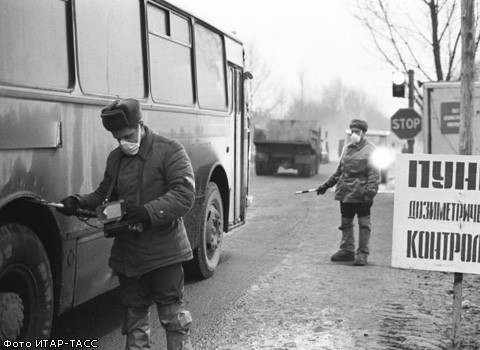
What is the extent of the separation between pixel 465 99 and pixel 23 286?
3.44m

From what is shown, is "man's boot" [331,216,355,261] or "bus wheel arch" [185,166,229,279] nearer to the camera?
"bus wheel arch" [185,166,229,279]

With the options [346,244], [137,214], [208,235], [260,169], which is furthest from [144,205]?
[260,169]

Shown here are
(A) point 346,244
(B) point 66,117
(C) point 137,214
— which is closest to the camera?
(C) point 137,214

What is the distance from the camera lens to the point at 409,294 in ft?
24.9

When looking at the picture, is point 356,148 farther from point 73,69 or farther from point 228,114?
point 73,69

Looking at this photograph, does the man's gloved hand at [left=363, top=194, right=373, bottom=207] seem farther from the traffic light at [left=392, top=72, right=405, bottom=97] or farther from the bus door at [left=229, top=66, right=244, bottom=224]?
the traffic light at [left=392, top=72, right=405, bottom=97]

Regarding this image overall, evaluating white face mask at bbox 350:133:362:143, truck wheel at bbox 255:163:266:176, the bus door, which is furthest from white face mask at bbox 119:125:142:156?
truck wheel at bbox 255:163:266:176

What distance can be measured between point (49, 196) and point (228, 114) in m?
4.72

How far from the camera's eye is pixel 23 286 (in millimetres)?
4438

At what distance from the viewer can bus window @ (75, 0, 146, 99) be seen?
5.32 m

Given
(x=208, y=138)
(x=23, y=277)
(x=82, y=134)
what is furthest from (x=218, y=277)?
(x=23, y=277)

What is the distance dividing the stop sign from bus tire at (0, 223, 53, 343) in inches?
642

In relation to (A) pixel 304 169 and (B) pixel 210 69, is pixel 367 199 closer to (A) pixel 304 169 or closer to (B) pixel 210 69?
(B) pixel 210 69

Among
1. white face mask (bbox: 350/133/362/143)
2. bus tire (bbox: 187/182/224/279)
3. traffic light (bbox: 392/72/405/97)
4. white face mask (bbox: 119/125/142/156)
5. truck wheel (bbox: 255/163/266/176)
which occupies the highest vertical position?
traffic light (bbox: 392/72/405/97)
